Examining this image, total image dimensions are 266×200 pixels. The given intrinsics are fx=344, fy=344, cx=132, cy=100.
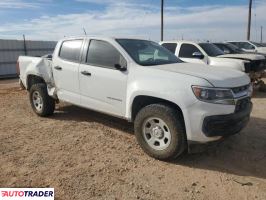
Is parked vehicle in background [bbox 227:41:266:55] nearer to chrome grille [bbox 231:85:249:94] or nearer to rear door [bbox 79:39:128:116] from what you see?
rear door [bbox 79:39:128:116]

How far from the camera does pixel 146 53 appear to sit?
5988mm

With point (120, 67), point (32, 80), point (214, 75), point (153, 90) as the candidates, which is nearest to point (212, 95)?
point (214, 75)

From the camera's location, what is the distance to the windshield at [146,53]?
5629 millimetres

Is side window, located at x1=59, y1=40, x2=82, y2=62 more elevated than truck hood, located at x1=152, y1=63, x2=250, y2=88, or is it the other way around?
side window, located at x1=59, y1=40, x2=82, y2=62

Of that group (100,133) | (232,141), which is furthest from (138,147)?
(232,141)

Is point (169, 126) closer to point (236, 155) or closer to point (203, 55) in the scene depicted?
point (236, 155)

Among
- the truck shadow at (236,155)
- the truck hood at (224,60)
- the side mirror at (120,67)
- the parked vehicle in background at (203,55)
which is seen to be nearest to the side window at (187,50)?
the parked vehicle in background at (203,55)

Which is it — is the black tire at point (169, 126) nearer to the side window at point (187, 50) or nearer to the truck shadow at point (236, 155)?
the truck shadow at point (236, 155)

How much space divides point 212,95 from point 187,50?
7.32m

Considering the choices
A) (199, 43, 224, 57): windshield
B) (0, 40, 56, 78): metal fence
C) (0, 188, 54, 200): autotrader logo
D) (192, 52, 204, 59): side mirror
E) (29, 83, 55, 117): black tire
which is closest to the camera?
(0, 188, 54, 200): autotrader logo

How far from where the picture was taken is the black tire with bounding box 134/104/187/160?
4742mm

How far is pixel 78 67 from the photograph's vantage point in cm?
629

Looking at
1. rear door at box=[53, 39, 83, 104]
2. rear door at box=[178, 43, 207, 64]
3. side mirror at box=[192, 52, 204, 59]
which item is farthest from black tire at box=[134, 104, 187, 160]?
rear door at box=[178, 43, 207, 64]

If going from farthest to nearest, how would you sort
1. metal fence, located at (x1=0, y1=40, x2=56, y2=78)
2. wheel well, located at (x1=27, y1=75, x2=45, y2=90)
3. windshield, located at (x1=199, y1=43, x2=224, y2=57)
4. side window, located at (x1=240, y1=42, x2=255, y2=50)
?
1. side window, located at (x1=240, y1=42, x2=255, y2=50)
2. metal fence, located at (x1=0, y1=40, x2=56, y2=78)
3. windshield, located at (x1=199, y1=43, x2=224, y2=57)
4. wheel well, located at (x1=27, y1=75, x2=45, y2=90)
